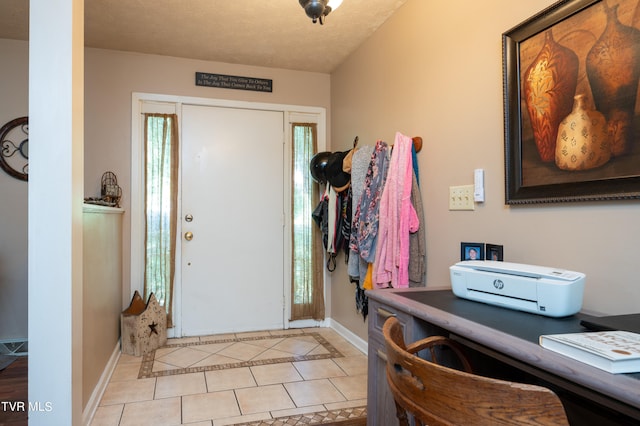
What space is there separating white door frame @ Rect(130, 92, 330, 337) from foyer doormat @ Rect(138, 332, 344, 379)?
1.09ft

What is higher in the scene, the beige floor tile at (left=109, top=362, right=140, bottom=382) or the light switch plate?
the light switch plate

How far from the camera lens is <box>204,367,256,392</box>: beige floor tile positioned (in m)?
2.40

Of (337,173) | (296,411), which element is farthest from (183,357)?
(337,173)

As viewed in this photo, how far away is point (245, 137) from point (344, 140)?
3.04ft

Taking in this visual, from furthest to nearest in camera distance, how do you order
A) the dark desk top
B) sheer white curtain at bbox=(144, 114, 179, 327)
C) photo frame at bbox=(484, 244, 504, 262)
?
1. sheer white curtain at bbox=(144, 114, 179, 327)
2. photo frame at bbox=(484, 244, 504, 262)
3. the dark desk top

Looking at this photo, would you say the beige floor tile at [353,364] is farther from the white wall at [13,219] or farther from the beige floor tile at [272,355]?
the white wall at [13,219]

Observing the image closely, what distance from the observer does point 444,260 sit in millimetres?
2107

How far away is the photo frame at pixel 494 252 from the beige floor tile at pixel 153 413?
174 cm

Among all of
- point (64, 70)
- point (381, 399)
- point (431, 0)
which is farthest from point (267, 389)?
point (431, 0)

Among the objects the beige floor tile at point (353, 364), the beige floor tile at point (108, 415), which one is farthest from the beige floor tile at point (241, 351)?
the beige floor tile at point (108, 415)

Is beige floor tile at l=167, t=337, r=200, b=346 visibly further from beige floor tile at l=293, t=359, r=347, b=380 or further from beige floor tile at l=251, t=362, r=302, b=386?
beige floor tile at l=293, t=359, r=347, b=380

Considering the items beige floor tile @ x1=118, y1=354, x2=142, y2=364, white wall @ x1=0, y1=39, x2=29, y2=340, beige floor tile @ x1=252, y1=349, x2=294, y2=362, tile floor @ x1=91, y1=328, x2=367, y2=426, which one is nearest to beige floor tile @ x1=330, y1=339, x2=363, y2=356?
tile floor @ x1=91, y1=328, x2=367, y2=426

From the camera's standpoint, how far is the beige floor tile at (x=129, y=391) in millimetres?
2221

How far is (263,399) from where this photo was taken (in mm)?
2225
